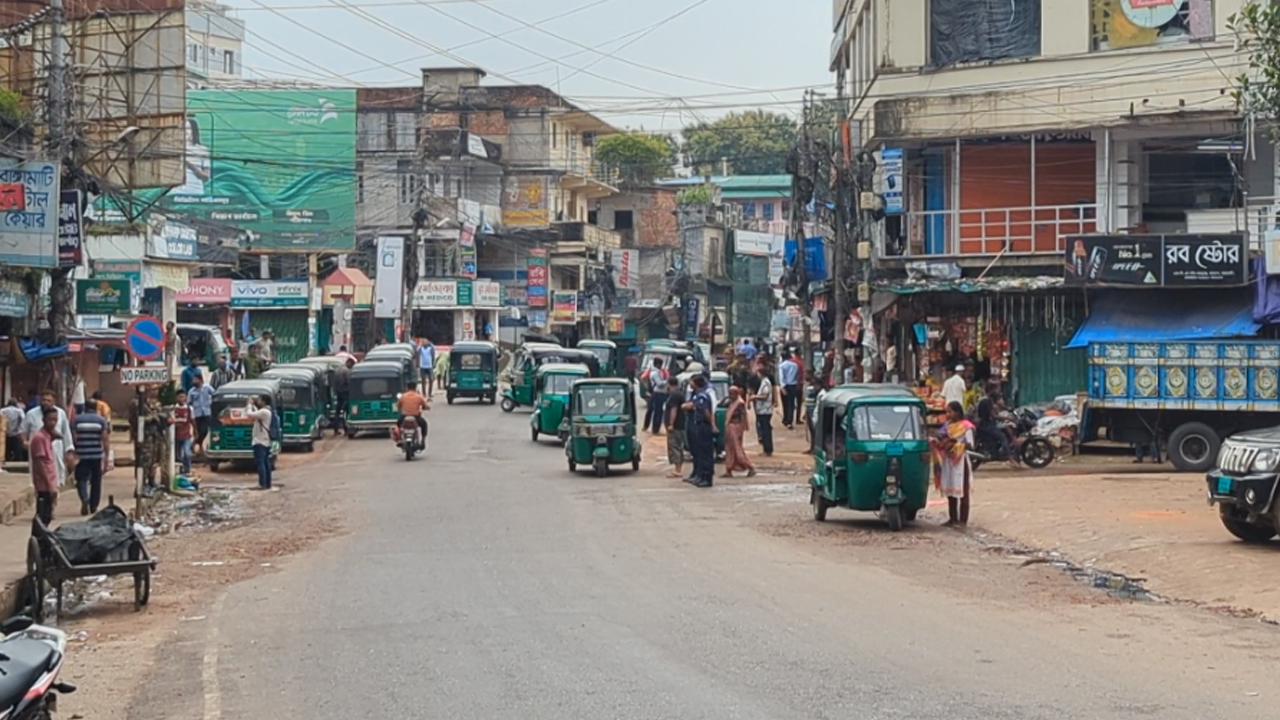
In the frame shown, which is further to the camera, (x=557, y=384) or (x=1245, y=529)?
(x=557, y=384)

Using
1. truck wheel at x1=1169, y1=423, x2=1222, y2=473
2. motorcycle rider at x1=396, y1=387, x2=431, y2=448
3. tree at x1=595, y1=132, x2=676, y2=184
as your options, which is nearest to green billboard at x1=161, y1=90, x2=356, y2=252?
tree at x1=595, y1=132, x2=676, y2=184

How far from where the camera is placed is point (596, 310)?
3583 inches

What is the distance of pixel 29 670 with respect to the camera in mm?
9320

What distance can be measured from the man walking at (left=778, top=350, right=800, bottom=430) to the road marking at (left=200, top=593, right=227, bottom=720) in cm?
2719

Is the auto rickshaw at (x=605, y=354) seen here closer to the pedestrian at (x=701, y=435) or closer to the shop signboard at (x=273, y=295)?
the shop signboard at (x=273, y=295)

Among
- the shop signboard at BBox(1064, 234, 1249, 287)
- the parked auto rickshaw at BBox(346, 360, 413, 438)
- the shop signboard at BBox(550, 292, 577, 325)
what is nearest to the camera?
the shop signboard at BBox(1064, 234, 1249, 287)

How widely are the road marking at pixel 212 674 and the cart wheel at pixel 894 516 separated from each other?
933 centimetres

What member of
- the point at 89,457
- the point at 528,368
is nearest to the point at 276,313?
the point at 528,368

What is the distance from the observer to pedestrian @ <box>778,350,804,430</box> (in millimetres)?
41938

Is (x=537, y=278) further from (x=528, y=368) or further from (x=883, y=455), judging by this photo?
(x=883, y=455)

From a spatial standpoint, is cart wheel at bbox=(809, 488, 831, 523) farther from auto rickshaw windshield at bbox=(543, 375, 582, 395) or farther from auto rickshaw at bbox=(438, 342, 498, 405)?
auto rickshaw at bbox=(438, 342, 498, 405)

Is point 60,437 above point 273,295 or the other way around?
the other way around

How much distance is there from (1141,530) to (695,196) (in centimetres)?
8156

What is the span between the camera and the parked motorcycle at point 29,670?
9.08 meters
